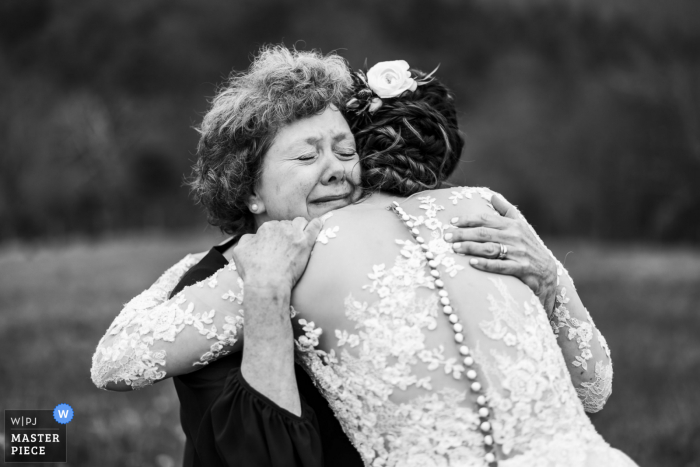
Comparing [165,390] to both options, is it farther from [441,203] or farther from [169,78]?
[169,78]

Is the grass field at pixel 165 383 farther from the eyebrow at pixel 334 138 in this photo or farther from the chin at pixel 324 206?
the eyebrow at pixel 334 138

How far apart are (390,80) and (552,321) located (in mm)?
1106

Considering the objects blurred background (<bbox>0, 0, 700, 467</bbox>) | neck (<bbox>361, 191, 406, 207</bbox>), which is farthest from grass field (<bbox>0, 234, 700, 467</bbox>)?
neck (<bbox>361, 191, 406, 207</bbox>)

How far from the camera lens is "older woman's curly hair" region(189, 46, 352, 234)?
2449 mm

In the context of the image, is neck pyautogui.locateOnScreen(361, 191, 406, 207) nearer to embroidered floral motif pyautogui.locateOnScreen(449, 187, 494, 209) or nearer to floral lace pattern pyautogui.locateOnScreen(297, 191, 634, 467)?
embroidered floral motif pyautogui.locateOnScreen(449, 187, 494, 209)

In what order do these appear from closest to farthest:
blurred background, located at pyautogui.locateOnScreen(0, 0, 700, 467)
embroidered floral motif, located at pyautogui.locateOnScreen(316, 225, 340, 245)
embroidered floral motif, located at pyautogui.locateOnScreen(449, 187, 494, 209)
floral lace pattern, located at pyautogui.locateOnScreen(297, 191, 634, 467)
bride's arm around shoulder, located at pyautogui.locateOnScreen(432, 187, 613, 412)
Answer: floral lace pattern, located at pyautogui.locateOnScreen(297, 191, 634, 467) → embroidered floral motif, located at pyautogui.locateOnScreen(316, 225, 340, 245) → embroidered floral motif, located at pyautogui.locateOnScreen(449, 187, 494, 209) → bride's arm around shoulder, located at pyautogui.locateOnScreen(432, 187, 613, 412) → blurred background, located at pyautogui.locateOnScreen(0, 0, 700, 467)

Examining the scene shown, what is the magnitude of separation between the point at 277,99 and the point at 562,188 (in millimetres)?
12822

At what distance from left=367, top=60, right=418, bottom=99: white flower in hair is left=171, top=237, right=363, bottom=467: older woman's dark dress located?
3.58ft

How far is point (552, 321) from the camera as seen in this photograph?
8.02ft

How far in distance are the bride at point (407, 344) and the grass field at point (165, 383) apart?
92.7 inches

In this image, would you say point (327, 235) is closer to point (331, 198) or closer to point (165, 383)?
point (331, 198)

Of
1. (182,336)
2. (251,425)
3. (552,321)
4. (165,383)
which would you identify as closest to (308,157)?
(182,336)

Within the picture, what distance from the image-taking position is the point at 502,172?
14570 mm

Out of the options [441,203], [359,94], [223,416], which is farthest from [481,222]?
[223,416]
